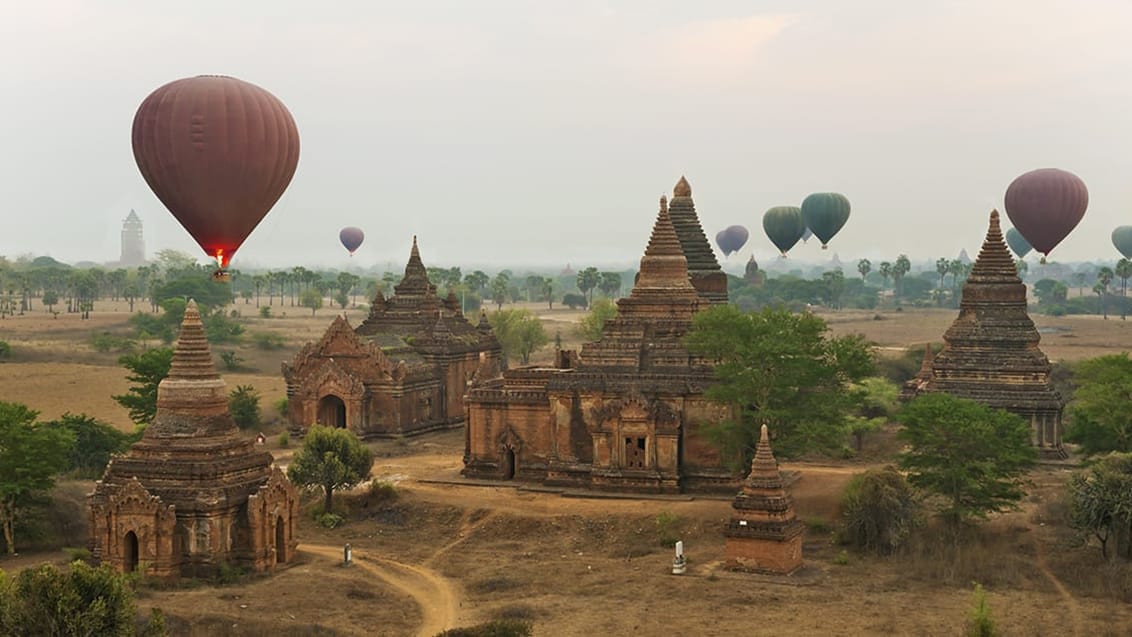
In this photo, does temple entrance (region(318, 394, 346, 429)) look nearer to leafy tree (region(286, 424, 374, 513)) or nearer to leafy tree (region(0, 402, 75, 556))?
leafy tree (region(286, 424, 374, 513))

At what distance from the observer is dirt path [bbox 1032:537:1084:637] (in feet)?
98.2

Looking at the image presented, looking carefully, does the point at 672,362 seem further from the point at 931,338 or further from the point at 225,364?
the point at 931,338

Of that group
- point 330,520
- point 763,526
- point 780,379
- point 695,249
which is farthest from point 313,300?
point 763,526

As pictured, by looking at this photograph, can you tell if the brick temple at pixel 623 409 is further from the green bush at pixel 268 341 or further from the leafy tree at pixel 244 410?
the green bush at pixel 268 341

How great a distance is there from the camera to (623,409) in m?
43.8

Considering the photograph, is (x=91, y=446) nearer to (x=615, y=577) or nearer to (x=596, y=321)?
(x=615, y=577)

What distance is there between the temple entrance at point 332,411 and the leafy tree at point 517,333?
110ft

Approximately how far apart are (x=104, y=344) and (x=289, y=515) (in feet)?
223

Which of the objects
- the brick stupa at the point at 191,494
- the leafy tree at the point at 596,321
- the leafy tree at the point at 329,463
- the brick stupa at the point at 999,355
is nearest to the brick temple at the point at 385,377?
the leafy tree at the point at 329,463

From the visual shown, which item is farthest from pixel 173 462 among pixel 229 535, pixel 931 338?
pixel 931 338

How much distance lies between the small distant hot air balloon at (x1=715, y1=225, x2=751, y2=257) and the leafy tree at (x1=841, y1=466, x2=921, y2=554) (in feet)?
503

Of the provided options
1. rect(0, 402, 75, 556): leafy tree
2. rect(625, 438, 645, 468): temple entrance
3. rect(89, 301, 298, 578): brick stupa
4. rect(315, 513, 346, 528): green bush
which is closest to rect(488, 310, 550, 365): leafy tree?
rect(625, 438, 645, 468): temple entrance

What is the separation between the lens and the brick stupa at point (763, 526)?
114ft

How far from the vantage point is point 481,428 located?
1864 inches
